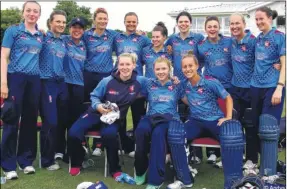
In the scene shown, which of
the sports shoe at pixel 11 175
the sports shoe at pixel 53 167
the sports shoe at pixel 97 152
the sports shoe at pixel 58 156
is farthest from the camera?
the sports shoe at pixel 97 152

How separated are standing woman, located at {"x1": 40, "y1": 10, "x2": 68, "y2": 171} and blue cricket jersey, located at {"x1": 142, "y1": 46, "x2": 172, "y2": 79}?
114cm

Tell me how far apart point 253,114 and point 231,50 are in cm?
90

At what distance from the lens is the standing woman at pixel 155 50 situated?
17.1 feet

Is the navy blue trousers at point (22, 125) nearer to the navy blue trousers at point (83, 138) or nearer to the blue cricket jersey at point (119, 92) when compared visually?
the navy blue trousers at point (83, 138)

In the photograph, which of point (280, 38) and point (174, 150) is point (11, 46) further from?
point (280, 38)

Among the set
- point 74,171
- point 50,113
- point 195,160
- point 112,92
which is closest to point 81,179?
point 74,171

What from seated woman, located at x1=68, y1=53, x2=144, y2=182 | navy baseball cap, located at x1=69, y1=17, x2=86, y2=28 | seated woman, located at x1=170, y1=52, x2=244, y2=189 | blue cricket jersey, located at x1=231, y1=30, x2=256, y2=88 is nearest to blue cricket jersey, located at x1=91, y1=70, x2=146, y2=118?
seated woman, located at x1=68, y1=53, x2=144, y2=182

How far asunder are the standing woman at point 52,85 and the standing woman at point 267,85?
2.40 metres

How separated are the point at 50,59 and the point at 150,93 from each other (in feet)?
4.40

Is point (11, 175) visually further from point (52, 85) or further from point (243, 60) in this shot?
point (243, 60)

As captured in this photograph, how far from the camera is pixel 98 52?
5.43 meters

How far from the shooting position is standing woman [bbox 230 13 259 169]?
4.79m

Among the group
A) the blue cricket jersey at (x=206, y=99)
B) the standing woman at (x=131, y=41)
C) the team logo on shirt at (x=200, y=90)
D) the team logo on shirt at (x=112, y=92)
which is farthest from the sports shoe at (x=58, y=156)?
the team logo on shirt at (x=200, y=90)

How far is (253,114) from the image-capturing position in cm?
460
